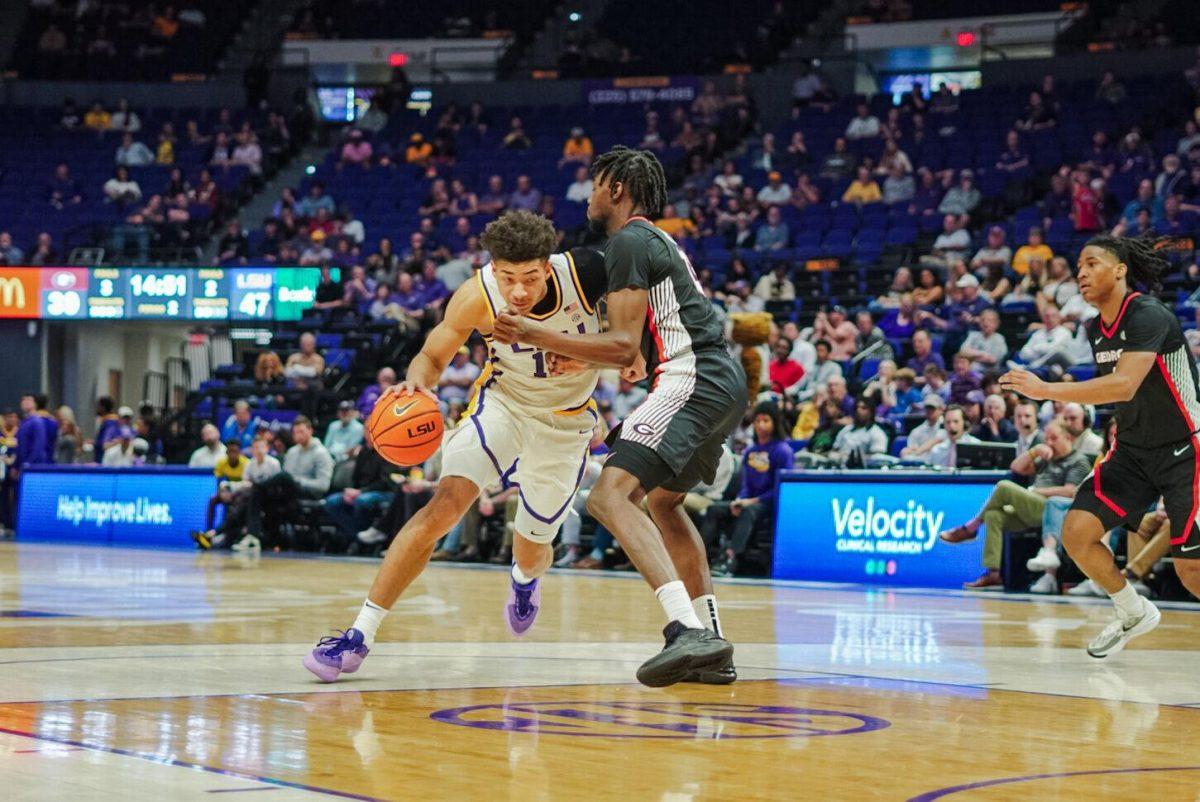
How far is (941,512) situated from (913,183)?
10.6 metres

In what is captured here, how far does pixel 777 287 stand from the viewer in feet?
62.2

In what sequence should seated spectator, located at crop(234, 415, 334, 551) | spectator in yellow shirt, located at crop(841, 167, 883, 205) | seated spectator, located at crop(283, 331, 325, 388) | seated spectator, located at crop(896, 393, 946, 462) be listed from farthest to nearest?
spectator in yellow shirt, located at crop(841, 167, 883, 205)
seated spectator, located at crop(283, 331, 325, 388)
seated spectator, located at crop(234, 415, 334, 551)
seated spectator, located at crop(896, 393, 946, 462)

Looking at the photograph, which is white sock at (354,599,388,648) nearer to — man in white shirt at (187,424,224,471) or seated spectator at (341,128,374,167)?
man in white shirt at (187,424,224,471)

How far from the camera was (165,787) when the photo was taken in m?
3.36

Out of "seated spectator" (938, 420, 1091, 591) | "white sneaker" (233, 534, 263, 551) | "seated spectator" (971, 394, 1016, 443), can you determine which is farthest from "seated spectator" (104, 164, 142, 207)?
"seated spectator" (938, 420, 1091, 591)

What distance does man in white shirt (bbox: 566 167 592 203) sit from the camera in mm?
23844

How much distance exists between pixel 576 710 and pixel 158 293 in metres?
19.5

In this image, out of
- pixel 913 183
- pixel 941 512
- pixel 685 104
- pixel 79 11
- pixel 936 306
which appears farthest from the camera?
pixel 79 11

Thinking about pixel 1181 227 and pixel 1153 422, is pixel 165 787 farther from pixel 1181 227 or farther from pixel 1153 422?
pixel 1181 227

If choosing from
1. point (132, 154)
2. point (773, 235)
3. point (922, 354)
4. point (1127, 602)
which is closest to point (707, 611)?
point (1127, 602)

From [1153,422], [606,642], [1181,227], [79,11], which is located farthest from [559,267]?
[79,11]

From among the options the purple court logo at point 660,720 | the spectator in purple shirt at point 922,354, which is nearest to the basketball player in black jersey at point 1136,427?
the purple court logo at point 660,720

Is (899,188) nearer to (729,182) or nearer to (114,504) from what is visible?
(729,182)

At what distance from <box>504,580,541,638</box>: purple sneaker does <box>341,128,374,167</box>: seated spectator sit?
21.1m
